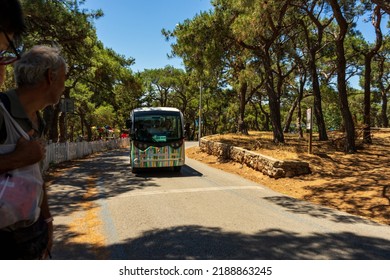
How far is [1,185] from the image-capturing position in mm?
1620

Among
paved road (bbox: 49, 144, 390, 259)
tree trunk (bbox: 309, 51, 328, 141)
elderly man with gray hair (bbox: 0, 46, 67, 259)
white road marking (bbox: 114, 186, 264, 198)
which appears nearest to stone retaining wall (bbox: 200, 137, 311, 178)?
white road marking (bbox: 114, 186, 264, 198)

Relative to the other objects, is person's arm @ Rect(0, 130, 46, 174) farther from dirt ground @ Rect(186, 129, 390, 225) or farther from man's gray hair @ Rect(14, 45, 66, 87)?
dirt ground @ Rect(186, 129, 390, 225)

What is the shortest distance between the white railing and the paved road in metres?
5.65

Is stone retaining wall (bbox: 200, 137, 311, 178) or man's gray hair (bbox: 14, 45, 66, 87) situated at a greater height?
man's gray hair (bbox: 14, 45, 66, 87)

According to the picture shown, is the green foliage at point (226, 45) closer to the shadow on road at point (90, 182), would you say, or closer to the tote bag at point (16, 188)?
the tote bag at point (16, 188)

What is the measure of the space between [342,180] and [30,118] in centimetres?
1042

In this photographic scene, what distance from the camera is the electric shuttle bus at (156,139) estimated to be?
13.2 metres

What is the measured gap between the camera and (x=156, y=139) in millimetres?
13445

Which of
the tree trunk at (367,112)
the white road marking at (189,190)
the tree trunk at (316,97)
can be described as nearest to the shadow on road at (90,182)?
the white road marking at (189,190)

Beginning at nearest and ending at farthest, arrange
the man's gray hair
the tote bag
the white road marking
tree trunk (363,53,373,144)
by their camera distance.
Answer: the tote bag, the man's gray hair, the white road marking, tree trunk (363,53,373,144)

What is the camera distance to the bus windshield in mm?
13469
